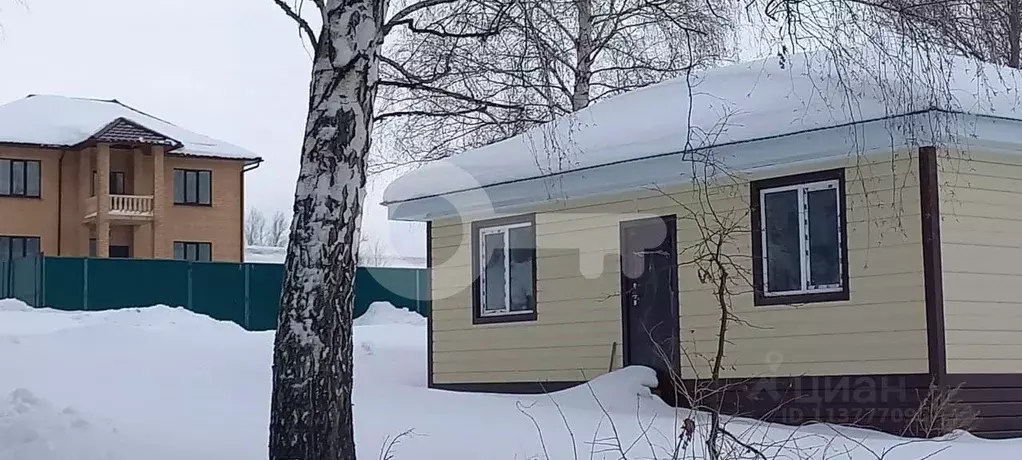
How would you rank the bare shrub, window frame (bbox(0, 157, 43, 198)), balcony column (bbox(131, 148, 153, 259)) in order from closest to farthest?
the bare shrub → window frame (bbox(0, 157, 43, 198)) → balcony column (bbox(131, 148, 153, 259))

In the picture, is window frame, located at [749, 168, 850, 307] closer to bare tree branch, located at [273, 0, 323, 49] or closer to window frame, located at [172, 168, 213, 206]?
bare tree branch, located at [273, 0, 323, 49]

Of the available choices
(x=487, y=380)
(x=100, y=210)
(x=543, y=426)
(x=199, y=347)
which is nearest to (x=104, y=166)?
(x=100, y=210)

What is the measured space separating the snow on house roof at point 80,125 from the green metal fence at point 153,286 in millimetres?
7017

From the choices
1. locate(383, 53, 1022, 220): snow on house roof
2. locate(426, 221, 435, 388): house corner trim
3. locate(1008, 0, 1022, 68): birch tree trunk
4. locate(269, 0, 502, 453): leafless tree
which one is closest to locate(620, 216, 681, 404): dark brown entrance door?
locate(383, 53, 1022, 220): snow on house roof

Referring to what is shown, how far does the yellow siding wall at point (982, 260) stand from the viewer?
1033 centimetres

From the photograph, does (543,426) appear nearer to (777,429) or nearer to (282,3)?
(777,429)

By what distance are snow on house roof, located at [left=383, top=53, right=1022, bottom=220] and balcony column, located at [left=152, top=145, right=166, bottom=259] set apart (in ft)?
73.7

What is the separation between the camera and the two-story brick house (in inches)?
1382

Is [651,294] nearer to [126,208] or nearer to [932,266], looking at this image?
[932,266]

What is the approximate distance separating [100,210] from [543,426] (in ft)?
88.4

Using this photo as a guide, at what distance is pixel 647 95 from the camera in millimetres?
13906

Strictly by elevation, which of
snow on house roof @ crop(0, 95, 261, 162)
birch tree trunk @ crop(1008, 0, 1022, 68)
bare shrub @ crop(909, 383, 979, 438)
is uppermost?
snow on house roof @ crop(0, 95, 261, 162)

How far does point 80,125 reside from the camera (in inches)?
1437

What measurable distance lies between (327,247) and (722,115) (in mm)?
5741
